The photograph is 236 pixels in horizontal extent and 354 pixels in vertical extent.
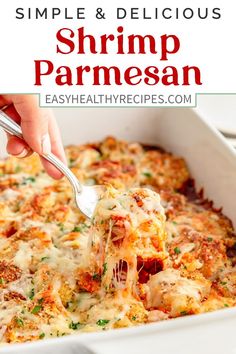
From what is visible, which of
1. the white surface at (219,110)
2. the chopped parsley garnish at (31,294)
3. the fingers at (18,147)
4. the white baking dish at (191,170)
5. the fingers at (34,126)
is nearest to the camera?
the white baking dish at (191,170)

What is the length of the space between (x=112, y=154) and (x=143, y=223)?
1.46 m

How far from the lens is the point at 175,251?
4.01 meters

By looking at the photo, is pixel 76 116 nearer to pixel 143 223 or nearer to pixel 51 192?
pixel 51 192

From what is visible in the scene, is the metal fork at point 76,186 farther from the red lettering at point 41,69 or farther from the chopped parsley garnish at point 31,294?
the chopped parsley garnish at point 31,294

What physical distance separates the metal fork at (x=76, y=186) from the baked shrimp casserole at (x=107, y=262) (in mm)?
128

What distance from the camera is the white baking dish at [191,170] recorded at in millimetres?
3115

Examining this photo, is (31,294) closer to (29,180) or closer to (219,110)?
(29,180)

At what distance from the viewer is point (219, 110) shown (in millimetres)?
5461

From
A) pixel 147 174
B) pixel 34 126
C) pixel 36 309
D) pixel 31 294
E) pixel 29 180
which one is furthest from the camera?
pixel 147 174

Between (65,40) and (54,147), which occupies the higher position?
(65,40)

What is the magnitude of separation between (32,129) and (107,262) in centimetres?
83

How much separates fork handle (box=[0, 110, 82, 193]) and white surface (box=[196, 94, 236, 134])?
1.51m

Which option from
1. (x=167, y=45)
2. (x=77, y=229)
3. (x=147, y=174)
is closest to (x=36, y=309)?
(x=77, y=229)

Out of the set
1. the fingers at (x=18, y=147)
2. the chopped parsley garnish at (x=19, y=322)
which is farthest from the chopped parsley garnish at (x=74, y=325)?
the fingers at (x=18, y=147)
